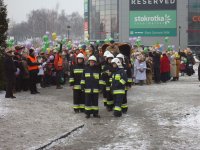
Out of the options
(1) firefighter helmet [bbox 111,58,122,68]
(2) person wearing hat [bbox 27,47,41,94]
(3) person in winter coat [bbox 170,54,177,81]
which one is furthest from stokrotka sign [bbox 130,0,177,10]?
(1) firefighter helmet [bbox 111,58,122,68]

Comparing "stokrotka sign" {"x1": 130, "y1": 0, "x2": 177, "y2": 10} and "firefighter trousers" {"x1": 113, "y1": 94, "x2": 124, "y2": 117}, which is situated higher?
"stokrotka sign" {"x1": 130, "y1": 0, "x2": 177, "y2": 10}

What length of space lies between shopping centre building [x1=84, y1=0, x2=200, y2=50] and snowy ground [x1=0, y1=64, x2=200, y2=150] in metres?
61.6

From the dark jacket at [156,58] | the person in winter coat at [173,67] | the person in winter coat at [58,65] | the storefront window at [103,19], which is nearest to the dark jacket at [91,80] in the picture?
the person in winter coat at [58,65]

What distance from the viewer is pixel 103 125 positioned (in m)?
11.9

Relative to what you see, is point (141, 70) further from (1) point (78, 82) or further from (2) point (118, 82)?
(2) point (118, 82)

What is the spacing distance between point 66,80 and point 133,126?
12.4m

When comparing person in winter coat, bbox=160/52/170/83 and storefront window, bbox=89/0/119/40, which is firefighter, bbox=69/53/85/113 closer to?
person in winter coat, bbox=160/52/170/83

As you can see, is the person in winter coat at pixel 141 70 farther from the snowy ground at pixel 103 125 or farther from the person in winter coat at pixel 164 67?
the snowy ground at pixel 103 125

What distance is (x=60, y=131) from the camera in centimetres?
1089

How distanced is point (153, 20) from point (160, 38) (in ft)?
10.7

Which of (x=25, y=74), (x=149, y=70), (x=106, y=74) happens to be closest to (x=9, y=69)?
(x=25, y=74)

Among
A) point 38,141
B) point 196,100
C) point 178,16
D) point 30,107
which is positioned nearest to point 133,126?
point 38,141

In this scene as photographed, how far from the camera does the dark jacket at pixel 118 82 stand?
13328 mm

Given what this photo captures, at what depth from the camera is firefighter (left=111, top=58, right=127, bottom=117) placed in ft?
43.3
